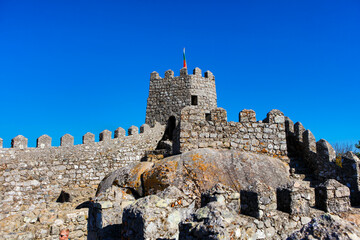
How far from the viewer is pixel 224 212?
378 centimetres

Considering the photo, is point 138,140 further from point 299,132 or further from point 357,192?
point 357,192

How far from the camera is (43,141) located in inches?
599

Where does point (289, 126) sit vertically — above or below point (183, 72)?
below

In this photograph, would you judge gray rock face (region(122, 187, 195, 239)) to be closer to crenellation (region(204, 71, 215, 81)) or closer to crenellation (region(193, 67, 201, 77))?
crenellation (region(193, 67, 201, 77))

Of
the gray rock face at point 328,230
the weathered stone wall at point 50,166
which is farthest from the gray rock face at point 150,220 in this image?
the weathered stone wall at point 50,166

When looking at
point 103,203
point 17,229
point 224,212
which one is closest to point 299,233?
point 224,212

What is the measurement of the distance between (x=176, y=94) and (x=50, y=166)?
1260 cm

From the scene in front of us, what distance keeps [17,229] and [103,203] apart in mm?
4187

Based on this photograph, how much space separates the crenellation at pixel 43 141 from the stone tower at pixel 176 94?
10.4m

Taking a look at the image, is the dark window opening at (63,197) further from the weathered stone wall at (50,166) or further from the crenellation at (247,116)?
the crenellation at (247,116)

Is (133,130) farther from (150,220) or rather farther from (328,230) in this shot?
(328,230)

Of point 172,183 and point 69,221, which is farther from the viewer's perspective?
point 69,221

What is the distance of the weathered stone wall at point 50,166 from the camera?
1395cm

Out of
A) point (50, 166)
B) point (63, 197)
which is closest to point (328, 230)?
point (63, 197)
